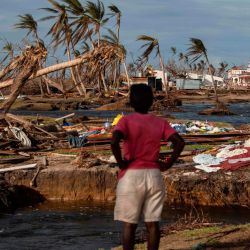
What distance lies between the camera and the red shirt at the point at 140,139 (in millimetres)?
5039

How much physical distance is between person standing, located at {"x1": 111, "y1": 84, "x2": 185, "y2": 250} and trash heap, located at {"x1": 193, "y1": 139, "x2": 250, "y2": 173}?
682 cm

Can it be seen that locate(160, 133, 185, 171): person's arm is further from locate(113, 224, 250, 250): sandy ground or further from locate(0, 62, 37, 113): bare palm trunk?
locate(0, 62, 37, 113): bare palm trunk

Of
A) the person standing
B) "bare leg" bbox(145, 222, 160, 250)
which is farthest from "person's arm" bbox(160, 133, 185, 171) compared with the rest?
"bare leg" bbox(145, 222, 160, 250)

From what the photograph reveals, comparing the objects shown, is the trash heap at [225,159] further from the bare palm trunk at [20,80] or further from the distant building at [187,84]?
the distant building at [187,84]

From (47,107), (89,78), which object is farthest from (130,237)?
(47,107)

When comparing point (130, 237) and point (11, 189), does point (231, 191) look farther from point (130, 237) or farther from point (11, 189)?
point (130, 237)

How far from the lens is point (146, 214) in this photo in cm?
513

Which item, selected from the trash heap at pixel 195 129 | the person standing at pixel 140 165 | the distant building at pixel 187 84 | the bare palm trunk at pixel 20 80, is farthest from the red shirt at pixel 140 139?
the distant building at pixel 187 84

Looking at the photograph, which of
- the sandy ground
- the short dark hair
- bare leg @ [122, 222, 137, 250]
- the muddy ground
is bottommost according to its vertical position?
the muddy ground

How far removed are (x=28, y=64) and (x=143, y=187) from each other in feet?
33.7

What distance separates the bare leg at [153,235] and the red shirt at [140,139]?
496 mm

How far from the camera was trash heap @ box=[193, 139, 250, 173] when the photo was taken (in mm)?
11944

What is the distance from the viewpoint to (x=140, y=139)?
16.6ft

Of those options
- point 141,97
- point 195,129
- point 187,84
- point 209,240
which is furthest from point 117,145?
point 187,84
